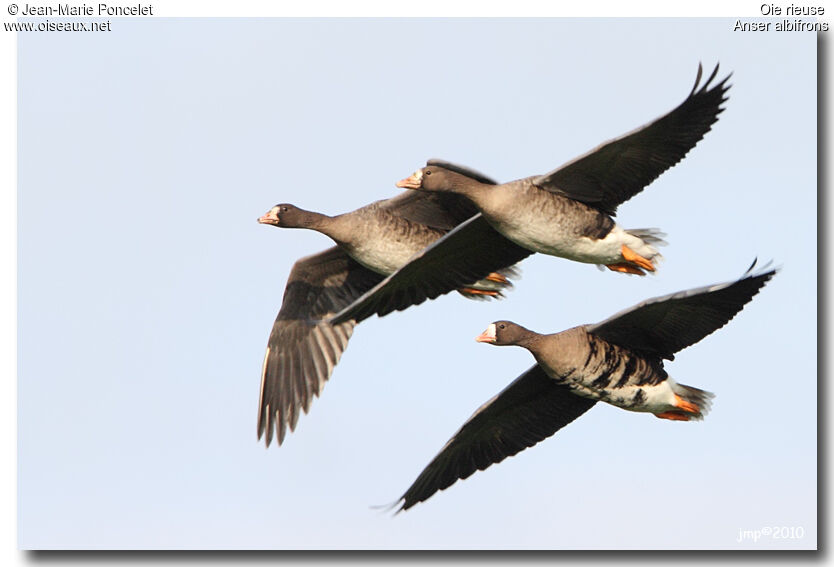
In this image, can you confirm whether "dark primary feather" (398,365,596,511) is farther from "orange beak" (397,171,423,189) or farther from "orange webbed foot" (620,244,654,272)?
"orange beak" (397,171,423,189)

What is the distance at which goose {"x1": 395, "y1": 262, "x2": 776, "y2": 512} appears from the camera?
11312 millimetres

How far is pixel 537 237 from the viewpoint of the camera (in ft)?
39.2

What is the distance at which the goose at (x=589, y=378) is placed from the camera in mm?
11312

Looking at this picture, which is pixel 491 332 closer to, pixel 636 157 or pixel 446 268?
pixel 446 268

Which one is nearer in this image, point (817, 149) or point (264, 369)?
point (817, 149)

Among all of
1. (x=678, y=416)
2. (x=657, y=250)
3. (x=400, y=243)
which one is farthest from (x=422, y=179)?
(x=678, y=416)

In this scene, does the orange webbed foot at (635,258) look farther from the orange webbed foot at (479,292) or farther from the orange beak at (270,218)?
the orange beak at (270,218)

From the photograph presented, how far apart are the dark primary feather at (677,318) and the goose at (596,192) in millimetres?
868

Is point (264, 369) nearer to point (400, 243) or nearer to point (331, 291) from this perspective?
point (331, 291)

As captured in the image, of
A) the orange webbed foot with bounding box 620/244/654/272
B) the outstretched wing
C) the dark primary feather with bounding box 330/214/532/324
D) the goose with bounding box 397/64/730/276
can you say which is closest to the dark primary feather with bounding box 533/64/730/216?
the goose with bounding box 397/64/730/276

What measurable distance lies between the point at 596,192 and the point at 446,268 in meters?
1.70

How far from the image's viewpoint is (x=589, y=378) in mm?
11797

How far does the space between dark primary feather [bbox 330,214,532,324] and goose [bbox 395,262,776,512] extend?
2.50ft

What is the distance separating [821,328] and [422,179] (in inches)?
155
